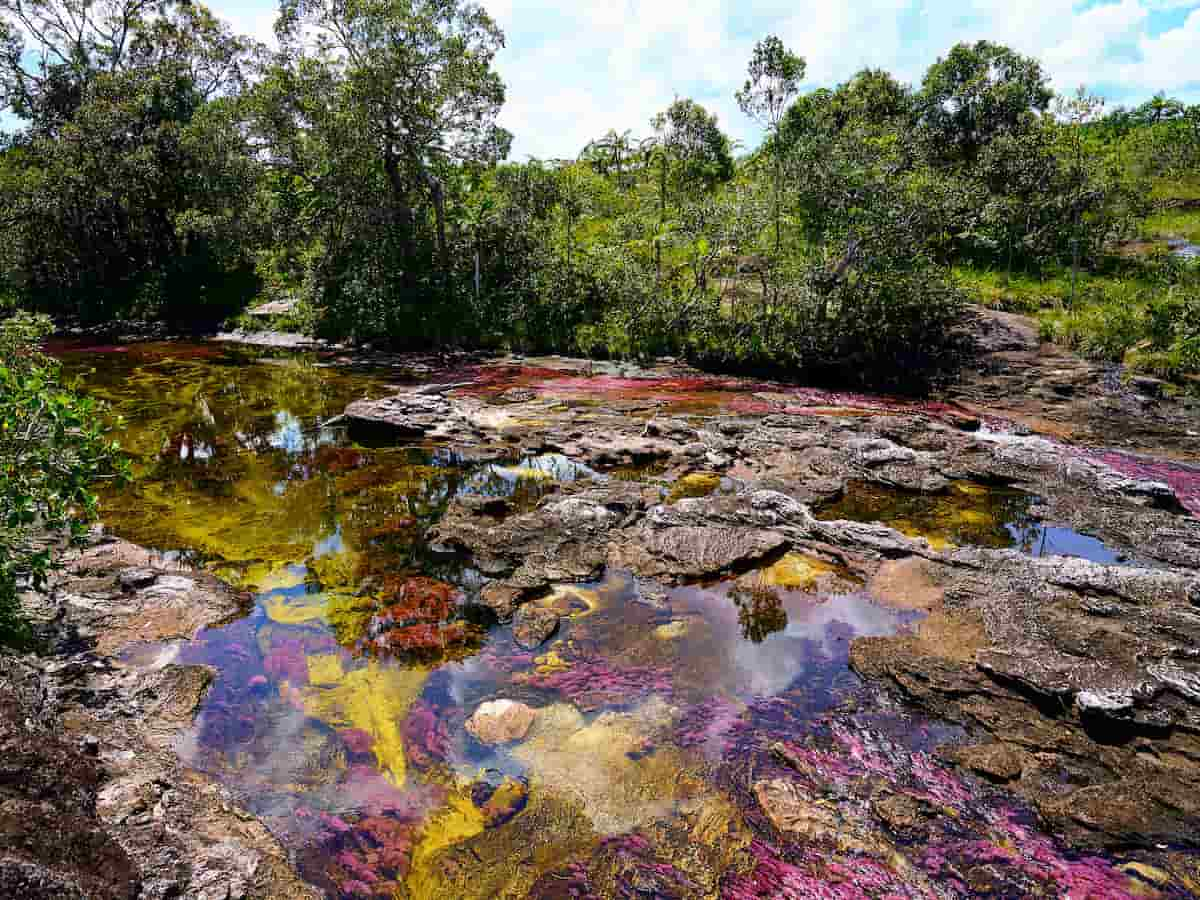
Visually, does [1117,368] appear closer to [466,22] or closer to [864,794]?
[864,794]

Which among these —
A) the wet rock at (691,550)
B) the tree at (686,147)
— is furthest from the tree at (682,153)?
the wet rock at (691,550)

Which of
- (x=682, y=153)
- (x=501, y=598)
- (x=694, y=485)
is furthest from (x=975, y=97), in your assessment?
(x=501, y=598)

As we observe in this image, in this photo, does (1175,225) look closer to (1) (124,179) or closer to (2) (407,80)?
(2) (407,80)

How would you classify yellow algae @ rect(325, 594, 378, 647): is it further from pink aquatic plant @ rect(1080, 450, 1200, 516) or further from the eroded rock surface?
pink aquatic plant @ rect(1080, 450, 1200, 516)

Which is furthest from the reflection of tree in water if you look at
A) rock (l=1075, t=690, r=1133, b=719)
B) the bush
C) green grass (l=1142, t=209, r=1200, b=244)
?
green grass (l=1142, t=209, r=1200, b=244)

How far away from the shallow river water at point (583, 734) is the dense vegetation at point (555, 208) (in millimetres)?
12296

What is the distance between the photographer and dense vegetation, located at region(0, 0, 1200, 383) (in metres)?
19.5

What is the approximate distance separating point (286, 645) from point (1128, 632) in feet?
25.5

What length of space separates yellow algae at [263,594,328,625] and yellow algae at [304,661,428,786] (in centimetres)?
116

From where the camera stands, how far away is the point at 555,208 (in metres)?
24.8

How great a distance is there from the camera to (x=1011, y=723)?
520 centimetres

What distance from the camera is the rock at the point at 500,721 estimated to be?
514cm

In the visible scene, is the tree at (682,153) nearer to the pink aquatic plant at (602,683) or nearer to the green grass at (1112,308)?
the green grass at (1112,308)

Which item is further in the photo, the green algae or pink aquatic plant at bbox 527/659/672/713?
the green algae
